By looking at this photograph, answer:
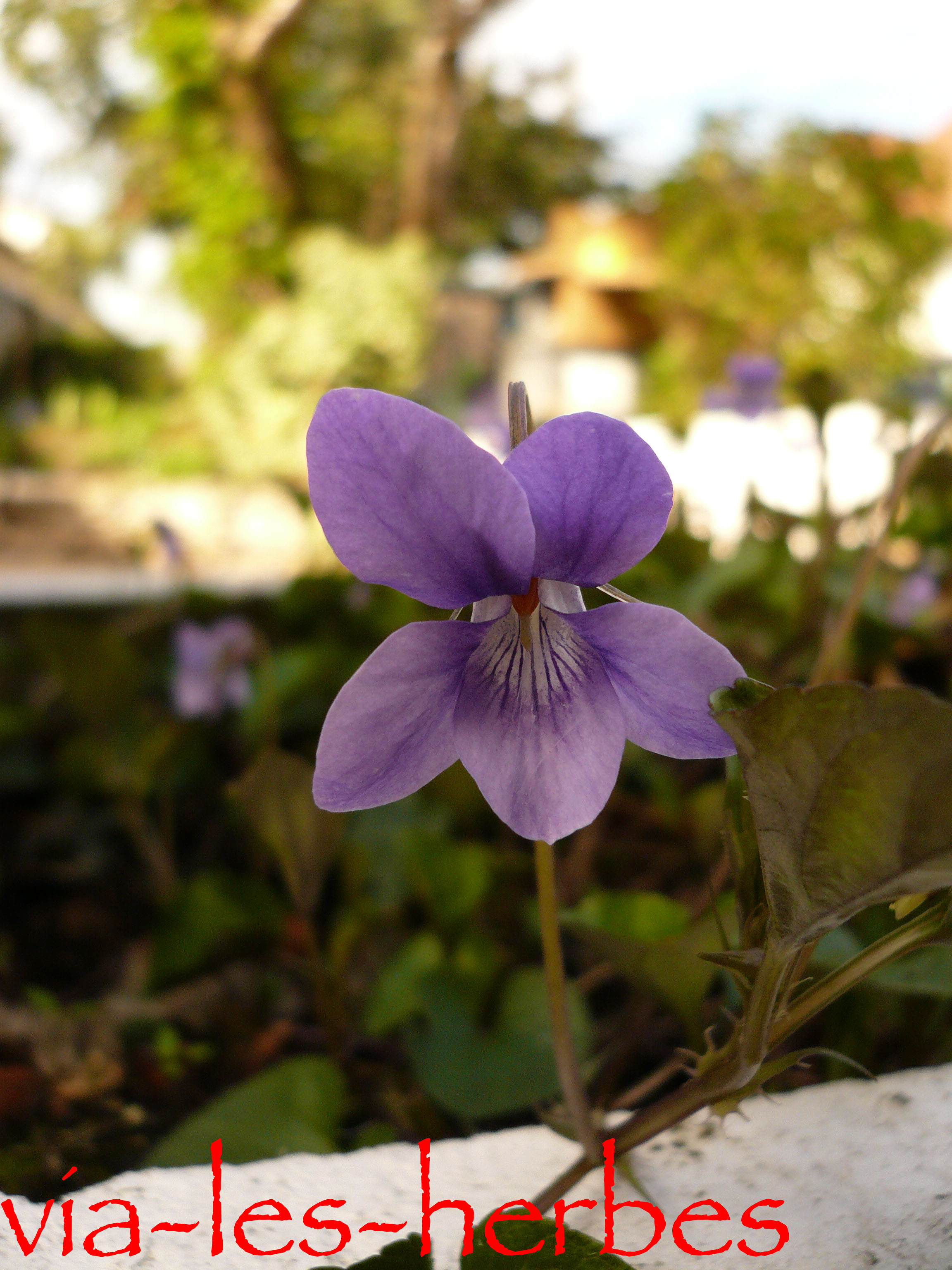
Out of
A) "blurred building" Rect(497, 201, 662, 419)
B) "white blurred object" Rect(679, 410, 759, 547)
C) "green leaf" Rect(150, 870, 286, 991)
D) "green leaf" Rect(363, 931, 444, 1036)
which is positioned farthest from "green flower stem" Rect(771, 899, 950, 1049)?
"blurred building" Rect(497, 201, 662, 419)

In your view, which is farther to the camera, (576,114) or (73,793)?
(576,114)

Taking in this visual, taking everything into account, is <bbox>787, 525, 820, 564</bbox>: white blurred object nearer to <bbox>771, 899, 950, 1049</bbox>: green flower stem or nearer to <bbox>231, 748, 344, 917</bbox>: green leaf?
<bbox>231, 748, 344, 917</bbox>: green leaf

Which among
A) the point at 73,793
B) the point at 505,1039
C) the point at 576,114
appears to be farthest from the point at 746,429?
the point at 576,114

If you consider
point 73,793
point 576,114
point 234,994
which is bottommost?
point 234,994

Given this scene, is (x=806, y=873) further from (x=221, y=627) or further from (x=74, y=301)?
(x=74, y=301)

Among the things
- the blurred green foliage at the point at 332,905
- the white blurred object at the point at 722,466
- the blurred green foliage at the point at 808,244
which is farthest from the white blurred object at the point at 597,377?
the blurred green foliage at the point at 332,905

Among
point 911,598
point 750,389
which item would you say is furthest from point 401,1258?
point 750,389

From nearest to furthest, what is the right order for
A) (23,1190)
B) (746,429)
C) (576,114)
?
(23,1190) < (746,429) < (576,114)
